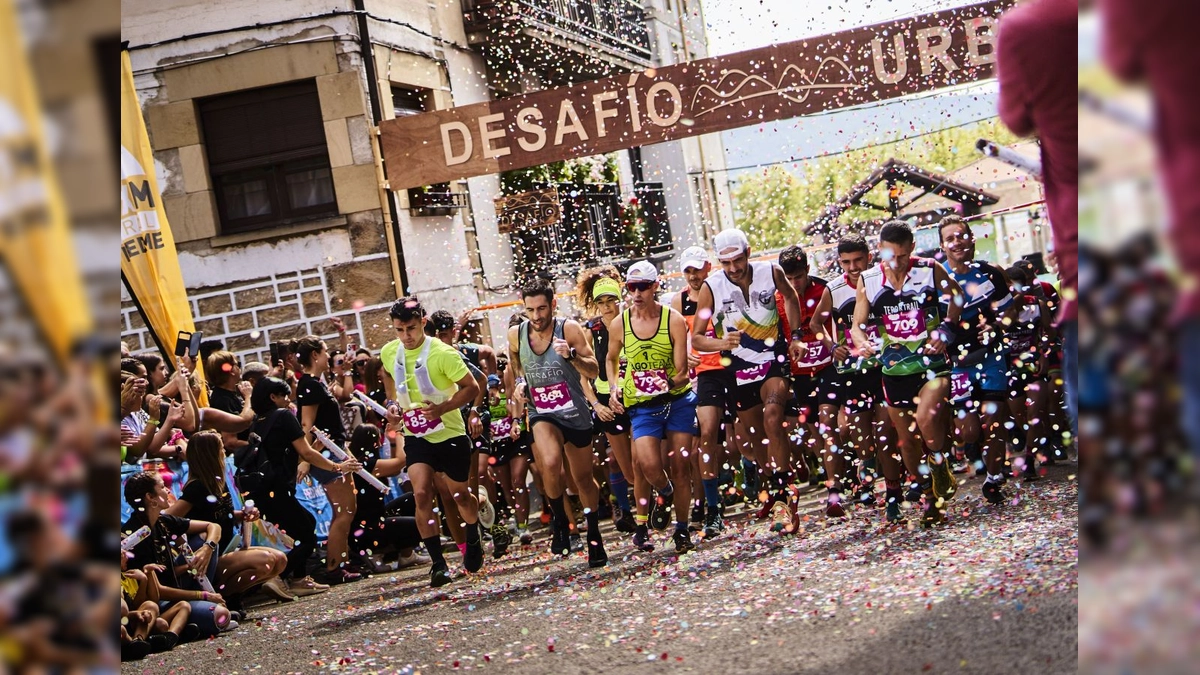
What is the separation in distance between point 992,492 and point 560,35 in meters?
14.7

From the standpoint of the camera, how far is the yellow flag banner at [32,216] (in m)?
1.17

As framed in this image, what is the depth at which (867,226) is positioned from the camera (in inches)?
1057

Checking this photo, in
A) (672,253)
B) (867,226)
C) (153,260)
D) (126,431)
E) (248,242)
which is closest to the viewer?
(126,431)

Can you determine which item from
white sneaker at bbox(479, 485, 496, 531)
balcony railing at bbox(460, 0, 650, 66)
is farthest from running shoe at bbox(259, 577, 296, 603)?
balcony railing at bbox(460, 0, 650, 66)

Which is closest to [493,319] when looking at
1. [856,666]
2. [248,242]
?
[248,242]

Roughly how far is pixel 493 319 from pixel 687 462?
11044 millimetres

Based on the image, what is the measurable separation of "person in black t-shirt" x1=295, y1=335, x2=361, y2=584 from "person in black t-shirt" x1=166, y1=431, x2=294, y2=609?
2.56 ft

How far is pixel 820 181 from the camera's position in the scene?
62.8 meters

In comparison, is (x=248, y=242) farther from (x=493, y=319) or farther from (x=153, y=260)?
(x=153, y=260)

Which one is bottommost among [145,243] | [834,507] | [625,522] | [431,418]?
[625,522]

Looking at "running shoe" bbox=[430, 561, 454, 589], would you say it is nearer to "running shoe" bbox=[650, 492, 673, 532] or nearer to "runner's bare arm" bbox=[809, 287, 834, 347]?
"running shoe" bbox=[650, 492, 673, 532]

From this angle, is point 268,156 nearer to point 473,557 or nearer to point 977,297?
point 473,557

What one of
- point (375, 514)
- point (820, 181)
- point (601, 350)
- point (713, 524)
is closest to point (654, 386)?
point (713, 524)

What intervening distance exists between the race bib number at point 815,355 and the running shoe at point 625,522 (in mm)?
1906
